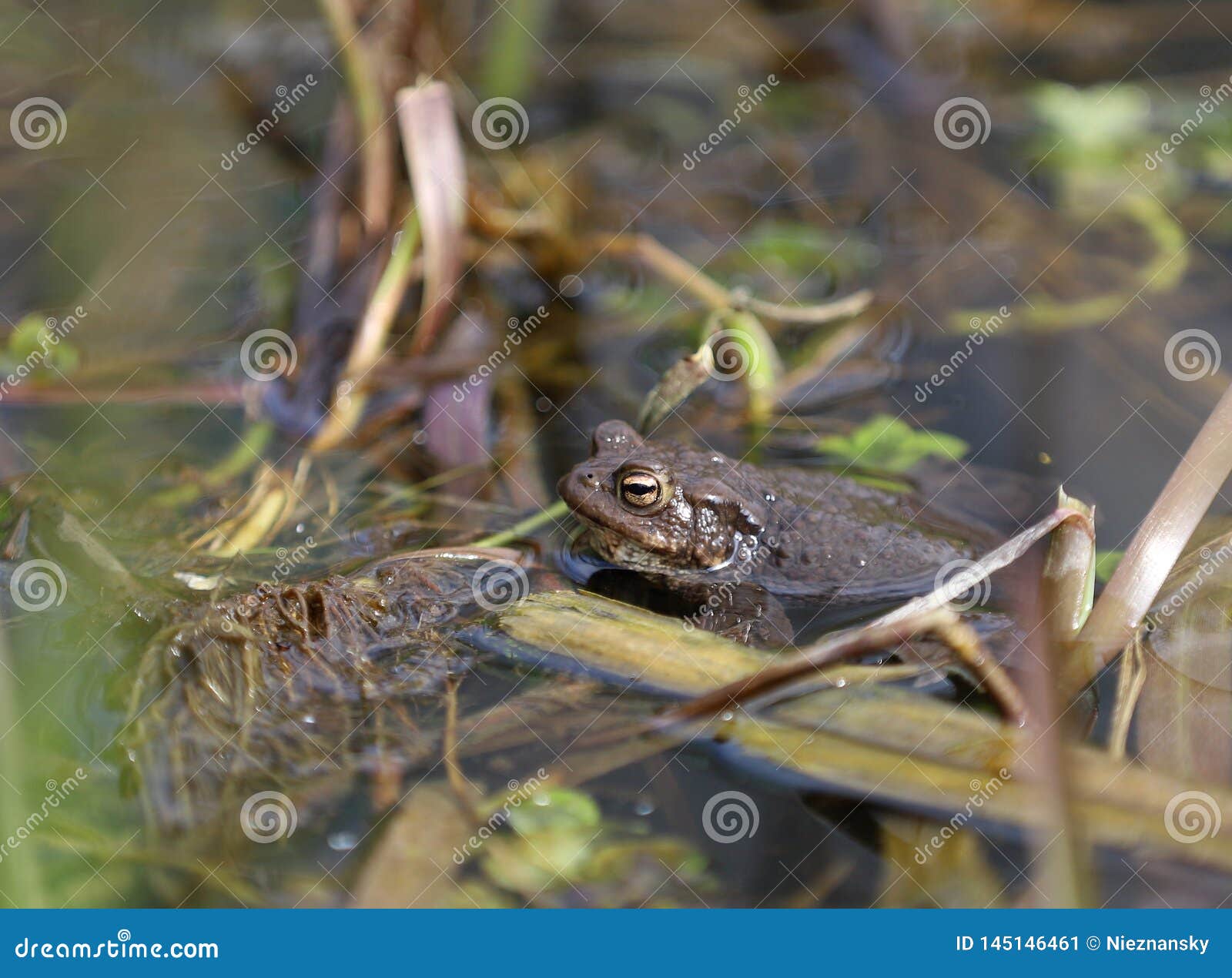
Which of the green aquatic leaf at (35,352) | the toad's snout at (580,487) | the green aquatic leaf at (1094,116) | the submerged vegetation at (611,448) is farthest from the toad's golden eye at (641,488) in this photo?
the green aquatic leaf at (1094,116)

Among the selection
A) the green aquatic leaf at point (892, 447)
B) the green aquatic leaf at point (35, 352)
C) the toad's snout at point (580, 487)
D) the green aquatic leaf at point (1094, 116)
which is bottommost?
the green aquatic leaf at point (35, 352)

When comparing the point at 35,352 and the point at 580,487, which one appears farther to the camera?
the point at 35,352

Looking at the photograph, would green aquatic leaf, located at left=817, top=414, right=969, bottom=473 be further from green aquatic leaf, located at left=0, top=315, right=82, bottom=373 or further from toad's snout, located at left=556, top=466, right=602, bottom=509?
green aquatic leaf, located at left=0, top=315, right=82, bottom=373

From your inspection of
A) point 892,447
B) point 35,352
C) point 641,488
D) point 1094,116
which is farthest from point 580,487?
point 1094,116

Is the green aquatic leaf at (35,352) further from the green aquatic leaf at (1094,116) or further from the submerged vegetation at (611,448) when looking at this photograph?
the green aquatic leaf at (1094,116)

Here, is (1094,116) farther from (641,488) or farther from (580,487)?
(580,487)

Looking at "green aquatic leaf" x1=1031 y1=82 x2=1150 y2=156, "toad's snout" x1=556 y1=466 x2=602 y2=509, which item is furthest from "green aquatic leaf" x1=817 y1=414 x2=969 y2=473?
"green aquatic leaf" x1=1031 y1=82 x2=1150 y2=156
